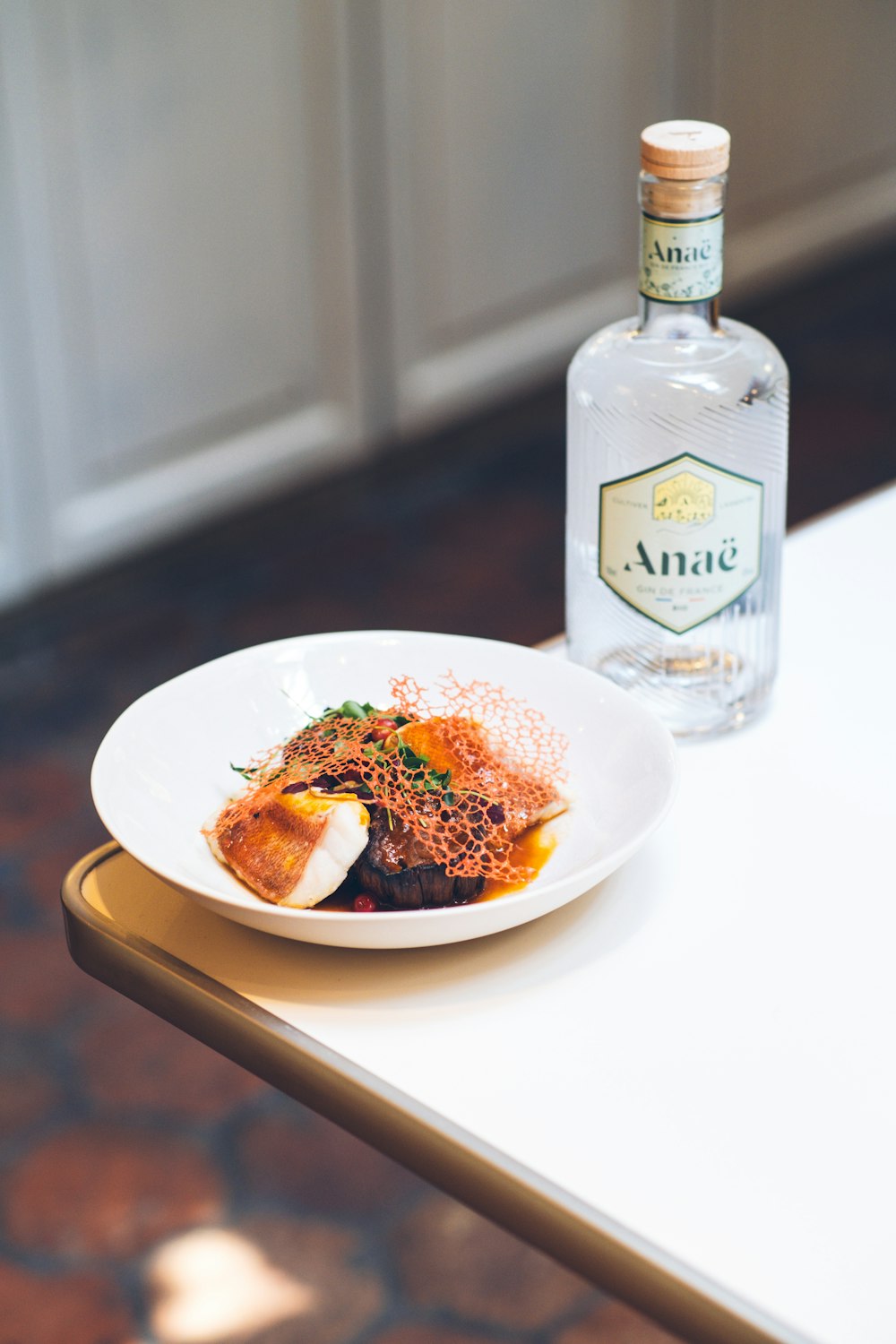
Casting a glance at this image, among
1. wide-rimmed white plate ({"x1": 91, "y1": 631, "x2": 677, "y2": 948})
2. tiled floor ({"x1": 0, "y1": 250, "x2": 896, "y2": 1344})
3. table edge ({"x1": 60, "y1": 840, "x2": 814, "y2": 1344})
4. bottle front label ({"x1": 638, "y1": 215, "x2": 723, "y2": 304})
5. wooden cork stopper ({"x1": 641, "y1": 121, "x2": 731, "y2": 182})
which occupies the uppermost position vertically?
wooden cork stopper ({"x1": 641, "y1": 121, "x2": 731, "y2": 182})

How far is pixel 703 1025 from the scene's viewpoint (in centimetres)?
58

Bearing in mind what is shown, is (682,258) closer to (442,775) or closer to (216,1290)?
(442,775)

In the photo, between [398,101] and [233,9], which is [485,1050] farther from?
[398,101]

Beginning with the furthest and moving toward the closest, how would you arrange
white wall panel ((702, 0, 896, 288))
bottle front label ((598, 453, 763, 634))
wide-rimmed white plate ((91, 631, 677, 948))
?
white wall panel ((702, 0, 896, 288)), bottle front label ((598, 453, 763, 634)), wide-rimmed white plate ((91, 631, 677, 948))

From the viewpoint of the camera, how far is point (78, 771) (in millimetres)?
1820

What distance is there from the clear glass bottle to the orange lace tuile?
0.30 ft

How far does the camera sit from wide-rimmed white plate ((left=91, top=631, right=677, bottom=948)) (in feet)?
1.90

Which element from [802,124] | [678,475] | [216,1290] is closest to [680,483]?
[678,475]

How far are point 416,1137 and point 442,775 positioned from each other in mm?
150

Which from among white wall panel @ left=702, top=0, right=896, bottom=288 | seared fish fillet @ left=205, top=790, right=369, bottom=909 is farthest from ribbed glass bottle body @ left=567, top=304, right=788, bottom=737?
white wall panel @ left=702, top=0, right=896, bottom=288

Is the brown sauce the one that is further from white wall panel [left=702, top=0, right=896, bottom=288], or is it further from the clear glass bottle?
white wall panel [left=702, top=0, right=896, bottom=288]

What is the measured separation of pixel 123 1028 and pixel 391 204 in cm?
130

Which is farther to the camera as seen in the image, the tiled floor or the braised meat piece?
the tiled floor

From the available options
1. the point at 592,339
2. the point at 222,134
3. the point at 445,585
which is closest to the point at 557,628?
the point at 445,585
